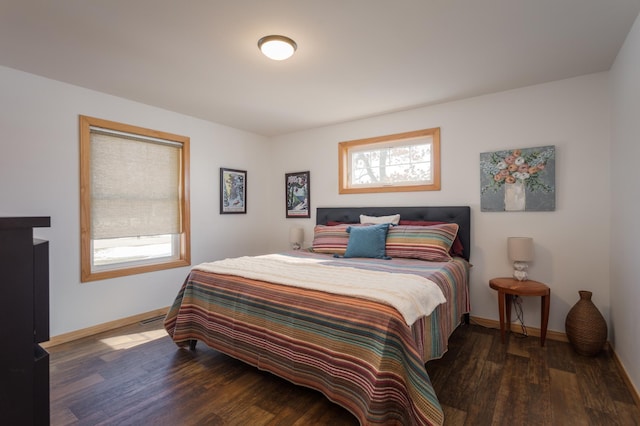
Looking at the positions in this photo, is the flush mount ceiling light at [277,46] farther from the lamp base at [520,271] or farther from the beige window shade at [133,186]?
the lamp base at [520,271]

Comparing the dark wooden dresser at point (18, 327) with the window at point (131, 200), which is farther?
the window at point (131, 200)

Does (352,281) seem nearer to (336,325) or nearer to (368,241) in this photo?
(336,325)

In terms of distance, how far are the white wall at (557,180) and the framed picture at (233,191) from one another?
7.24ft

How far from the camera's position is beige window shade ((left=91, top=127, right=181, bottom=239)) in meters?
3.08

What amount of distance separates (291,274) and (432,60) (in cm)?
197

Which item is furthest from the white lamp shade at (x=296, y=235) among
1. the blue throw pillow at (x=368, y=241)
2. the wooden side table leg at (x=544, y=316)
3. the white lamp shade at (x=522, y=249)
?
the wooden side table leg at (x=544, y=316)

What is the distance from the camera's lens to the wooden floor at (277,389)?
68.5 inches

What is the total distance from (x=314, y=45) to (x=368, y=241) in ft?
6.07

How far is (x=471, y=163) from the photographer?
10.6 feet

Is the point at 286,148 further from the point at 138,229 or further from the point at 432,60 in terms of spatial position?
the point at 432,60

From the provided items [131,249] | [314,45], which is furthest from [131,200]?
[314,45]

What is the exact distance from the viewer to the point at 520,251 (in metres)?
2.73

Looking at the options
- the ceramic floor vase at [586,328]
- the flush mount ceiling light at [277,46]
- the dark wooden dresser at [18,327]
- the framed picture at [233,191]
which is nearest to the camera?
the dark wooden dresser at [18,327]

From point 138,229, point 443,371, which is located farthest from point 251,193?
point 443,371
